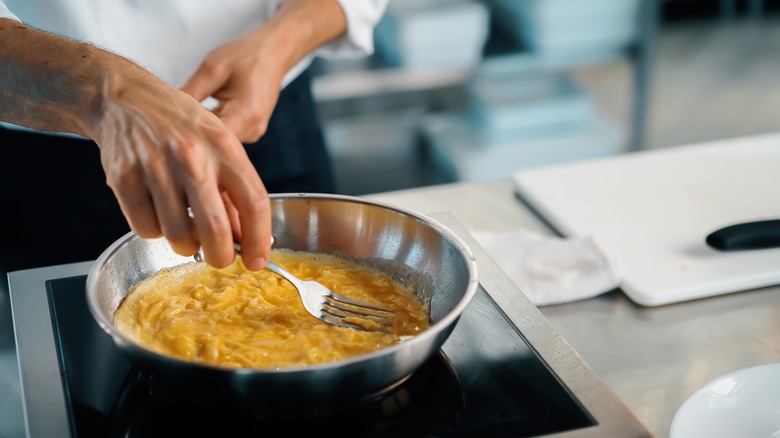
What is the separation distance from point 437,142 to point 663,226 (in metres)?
1.83

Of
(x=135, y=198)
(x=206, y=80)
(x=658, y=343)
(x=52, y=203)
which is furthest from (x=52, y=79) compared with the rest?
(x=658, y=343)

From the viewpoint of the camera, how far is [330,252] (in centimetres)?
105

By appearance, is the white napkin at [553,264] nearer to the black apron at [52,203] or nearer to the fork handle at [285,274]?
the fork handle at [285,274]

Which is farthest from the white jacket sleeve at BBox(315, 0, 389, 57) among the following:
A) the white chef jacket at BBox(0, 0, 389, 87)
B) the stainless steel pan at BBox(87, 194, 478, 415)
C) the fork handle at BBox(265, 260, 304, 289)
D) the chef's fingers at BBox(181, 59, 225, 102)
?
the fork handle at BBox(265, 260, 304, 289)

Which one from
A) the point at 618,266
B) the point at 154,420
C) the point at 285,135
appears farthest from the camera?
the point at 285,135

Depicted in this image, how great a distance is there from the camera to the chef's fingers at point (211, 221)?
0.79 meters

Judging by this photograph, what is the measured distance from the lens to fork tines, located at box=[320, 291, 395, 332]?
2.89 ft

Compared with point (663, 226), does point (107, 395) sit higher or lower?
higher

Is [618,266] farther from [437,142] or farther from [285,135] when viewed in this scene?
[437,142]

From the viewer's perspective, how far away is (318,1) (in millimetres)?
1530

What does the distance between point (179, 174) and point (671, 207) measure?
855mm

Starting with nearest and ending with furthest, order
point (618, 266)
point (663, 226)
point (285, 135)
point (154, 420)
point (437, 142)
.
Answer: point (154, 420)
point (618, 266)
point (663, 226)
point (285, 135)
point (437, 142)

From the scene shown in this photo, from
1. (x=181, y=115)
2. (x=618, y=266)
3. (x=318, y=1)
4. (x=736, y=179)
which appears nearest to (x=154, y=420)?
(x=181, y=115)

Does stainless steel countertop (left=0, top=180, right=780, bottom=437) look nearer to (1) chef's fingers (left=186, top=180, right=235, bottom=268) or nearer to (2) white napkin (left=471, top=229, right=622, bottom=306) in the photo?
(2) white napkin (left=471, top=229, right=622, bottom=306)
